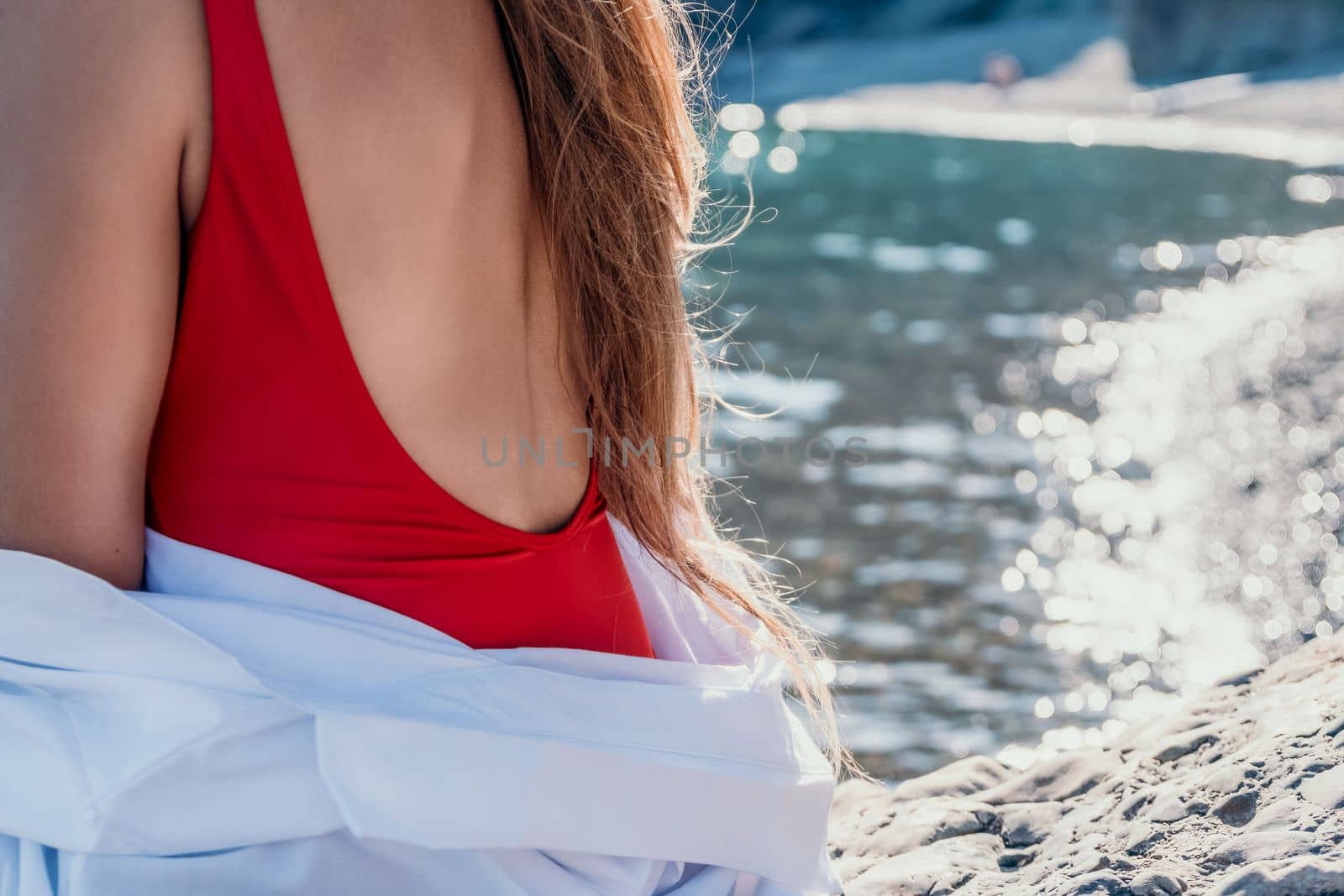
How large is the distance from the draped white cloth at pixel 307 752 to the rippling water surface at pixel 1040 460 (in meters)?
2.24

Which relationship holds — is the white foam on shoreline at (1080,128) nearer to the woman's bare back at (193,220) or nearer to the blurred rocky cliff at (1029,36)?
the blurred rocky cliff at (1029,36)

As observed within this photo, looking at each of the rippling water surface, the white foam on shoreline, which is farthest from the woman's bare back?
the white foam on shoreline

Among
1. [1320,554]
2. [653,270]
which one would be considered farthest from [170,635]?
[1320,554]

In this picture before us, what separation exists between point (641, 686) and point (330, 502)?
0.35m

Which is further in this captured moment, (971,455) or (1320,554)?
(971,455)

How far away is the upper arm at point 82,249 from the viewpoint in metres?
1.22

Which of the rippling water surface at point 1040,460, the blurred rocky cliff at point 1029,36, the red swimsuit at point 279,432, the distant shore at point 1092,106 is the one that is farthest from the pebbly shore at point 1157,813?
the blurred rocky cliff at point 1029,36

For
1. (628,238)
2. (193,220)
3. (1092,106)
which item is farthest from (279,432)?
(1092,106)

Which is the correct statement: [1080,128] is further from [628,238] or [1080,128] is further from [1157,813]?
[628,238]

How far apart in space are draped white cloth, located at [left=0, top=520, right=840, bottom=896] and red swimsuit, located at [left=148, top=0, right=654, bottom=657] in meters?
0.04

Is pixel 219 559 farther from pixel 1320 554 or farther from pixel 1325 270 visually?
pixel 1325 270

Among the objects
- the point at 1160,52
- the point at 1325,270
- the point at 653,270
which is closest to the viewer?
the point at 653,270

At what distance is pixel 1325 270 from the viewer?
14.1 metres

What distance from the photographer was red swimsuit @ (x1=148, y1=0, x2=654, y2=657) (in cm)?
128
